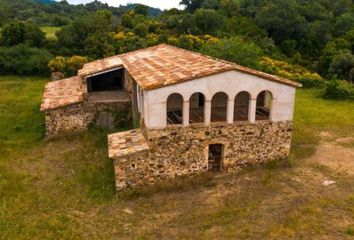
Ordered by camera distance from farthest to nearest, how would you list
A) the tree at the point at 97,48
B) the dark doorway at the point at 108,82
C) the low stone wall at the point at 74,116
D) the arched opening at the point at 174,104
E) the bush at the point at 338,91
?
1. the tree at the point at 97,48
2. the bush at the point at 338,91
3. the dark doorway at the point at 108,82
4. the low stone wall at the point at 74,116
5. the arched opening at the point at 174,104

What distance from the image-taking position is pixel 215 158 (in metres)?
16.2

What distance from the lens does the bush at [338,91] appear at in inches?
1221

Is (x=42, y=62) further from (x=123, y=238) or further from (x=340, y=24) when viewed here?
(x=340, y=24)

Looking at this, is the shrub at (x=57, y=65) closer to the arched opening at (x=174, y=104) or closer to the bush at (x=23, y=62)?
the bush at (x=23, y=62)

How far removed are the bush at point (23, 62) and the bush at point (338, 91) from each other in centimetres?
2494

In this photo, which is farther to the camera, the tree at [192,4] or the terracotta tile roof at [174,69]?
the tree at [192,4]

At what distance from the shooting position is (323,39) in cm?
5644

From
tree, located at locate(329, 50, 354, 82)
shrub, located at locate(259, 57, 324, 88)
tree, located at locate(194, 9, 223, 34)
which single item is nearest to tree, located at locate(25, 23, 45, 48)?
tree, located at locate(194, 9, 223, 34)

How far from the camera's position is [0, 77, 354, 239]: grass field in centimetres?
1217

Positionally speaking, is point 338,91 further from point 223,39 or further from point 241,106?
point 241,106

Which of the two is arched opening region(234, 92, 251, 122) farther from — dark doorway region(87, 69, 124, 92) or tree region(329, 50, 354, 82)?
tree region(329, 50, 354, 82)

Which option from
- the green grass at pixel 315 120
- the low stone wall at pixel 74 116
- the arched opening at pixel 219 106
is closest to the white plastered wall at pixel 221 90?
the arched opening at pixel 219 106

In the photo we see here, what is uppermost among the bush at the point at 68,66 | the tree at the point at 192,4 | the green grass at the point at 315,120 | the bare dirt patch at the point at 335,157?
the tree at the point at 192,4

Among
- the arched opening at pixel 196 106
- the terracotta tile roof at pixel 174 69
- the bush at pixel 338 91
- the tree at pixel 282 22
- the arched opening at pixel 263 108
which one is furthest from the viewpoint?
the tree at pixel 282 22
